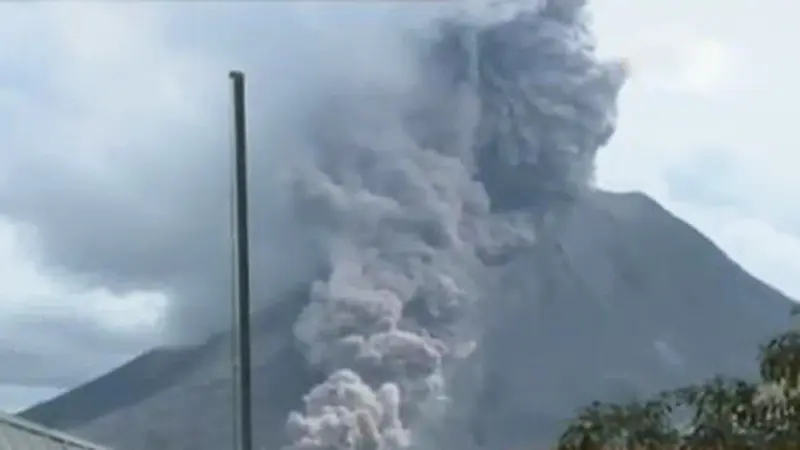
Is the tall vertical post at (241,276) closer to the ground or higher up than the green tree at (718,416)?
higher up

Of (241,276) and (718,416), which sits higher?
(241,276)

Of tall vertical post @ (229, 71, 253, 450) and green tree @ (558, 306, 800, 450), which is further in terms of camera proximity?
tall vertical post @ (229, 71, 253, 450)

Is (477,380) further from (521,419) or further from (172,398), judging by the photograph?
(172,398)

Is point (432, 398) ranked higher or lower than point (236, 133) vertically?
higher

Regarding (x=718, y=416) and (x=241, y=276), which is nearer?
(x=718, y=416)

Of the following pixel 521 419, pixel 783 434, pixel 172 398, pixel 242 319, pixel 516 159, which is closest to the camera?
pixel 783 434

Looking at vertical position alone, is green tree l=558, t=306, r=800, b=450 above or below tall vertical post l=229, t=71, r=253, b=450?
below

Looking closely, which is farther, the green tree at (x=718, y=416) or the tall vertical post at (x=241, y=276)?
the tall vertical post at (x=241, y=276)

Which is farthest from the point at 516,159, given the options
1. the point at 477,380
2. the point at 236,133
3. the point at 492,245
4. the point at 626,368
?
the point at 236,133
